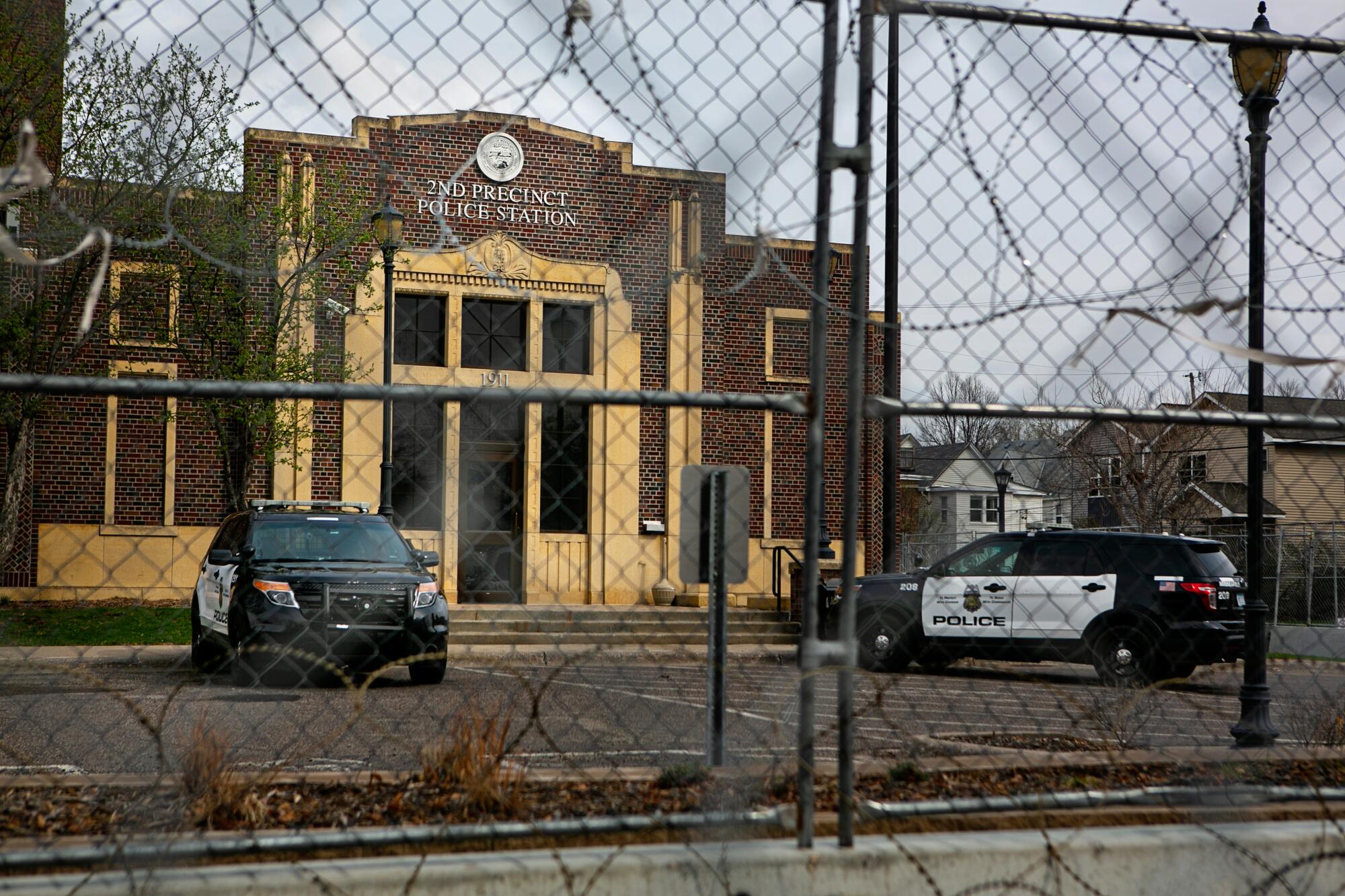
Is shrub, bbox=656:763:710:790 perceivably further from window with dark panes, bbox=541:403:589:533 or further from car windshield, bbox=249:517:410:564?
window with dark panes, bbox=541:403:589:533

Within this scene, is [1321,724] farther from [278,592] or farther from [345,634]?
[278,592]

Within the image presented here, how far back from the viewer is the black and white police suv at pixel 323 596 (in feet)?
34.7

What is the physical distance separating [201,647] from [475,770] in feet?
32.0

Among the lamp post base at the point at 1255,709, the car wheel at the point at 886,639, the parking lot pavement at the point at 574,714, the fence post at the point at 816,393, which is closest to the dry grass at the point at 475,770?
the parking lot pavement at the point at 574,714

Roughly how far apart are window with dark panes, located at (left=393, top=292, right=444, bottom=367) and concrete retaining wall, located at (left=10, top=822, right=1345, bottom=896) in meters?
18.5

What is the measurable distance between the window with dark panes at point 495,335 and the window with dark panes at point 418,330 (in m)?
0.47

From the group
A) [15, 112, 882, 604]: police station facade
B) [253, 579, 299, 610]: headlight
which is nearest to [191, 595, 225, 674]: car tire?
[253, 579, 299, 610]: headlight

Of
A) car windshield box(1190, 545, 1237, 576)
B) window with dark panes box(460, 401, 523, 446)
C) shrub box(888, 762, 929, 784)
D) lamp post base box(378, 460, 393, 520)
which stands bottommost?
shrub box(888, 762, 929, 784)

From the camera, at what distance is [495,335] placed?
21.2 metres

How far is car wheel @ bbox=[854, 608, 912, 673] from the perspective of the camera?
1371 centimetres

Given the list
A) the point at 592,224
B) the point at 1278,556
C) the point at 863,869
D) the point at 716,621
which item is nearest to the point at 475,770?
the point at 716,621

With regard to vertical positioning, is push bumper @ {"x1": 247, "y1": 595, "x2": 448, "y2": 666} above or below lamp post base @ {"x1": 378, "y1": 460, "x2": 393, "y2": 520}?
below

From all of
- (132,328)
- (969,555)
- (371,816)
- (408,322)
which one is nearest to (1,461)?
(132,328)

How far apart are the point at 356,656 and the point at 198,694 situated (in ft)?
4.86
